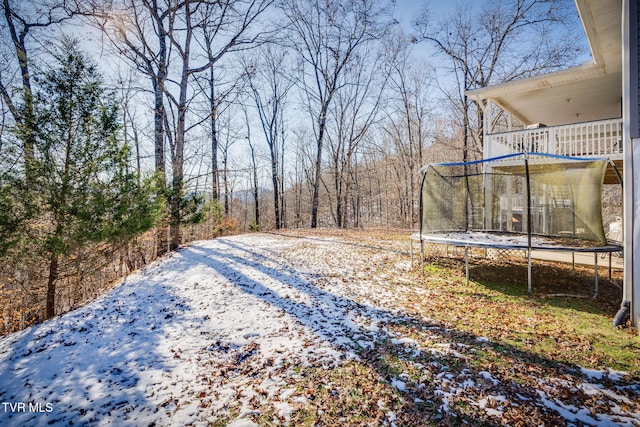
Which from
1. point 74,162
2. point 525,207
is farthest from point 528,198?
point 74,162

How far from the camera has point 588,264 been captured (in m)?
6.44

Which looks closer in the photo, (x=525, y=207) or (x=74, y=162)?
(x=74, y=162)

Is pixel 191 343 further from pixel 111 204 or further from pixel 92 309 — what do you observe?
pixel 111 204

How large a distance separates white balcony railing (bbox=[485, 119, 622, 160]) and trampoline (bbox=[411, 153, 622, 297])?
1.65 ft

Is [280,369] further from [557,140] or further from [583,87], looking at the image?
[583,87]

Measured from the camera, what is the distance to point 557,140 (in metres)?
7.60

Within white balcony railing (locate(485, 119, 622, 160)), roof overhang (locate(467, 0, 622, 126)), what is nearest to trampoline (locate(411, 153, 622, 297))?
white balcony railing (locate(485, 119, 622, 160))

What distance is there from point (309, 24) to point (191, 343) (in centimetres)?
1842

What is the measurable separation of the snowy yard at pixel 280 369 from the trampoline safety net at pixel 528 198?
2510mm

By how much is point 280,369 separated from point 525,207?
7155 mm

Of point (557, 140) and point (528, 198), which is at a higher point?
point (557, 140)

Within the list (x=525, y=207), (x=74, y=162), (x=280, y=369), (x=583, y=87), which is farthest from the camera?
(x=583, y=87)

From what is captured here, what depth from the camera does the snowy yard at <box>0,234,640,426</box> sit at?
7.03 ft

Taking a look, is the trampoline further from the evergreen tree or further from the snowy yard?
the evergreen tree
